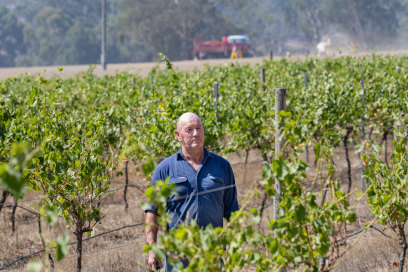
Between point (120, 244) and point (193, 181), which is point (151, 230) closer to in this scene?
point (193, 181)

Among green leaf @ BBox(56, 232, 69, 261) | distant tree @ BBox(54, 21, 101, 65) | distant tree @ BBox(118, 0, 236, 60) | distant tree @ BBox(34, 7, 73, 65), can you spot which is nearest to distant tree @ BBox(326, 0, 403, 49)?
distant tree @ BBox(118, 0, 236, 60)

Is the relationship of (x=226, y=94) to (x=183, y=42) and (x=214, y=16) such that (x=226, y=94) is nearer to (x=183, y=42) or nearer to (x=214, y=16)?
Result: (x=183, y=42)

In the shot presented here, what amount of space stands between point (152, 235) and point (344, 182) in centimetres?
742

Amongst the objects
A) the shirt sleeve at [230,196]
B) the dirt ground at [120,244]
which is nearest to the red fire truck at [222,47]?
the dirt ground at [120,244]

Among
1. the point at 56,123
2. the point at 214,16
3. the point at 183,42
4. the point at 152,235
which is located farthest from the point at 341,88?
the point at 214,16

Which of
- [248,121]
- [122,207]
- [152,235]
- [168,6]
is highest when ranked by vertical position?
[168,6]

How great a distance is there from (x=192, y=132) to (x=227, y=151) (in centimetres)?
370

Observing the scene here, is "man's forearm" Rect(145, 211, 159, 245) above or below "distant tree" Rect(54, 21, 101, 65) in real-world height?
below

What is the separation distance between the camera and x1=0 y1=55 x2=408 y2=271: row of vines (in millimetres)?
2805

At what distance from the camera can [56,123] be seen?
226 inches

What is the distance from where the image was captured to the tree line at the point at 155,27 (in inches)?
2290

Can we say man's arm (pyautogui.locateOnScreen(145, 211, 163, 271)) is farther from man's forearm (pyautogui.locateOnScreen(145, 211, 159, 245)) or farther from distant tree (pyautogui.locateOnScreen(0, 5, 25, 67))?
distant tree (pyautogui.locateOnScreen(0, 5, 25, 67))

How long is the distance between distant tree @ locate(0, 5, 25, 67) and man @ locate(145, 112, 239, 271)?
217 feet

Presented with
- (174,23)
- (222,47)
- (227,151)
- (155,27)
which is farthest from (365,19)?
(227,151)
